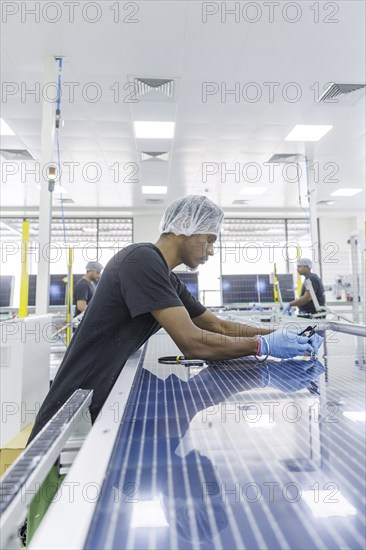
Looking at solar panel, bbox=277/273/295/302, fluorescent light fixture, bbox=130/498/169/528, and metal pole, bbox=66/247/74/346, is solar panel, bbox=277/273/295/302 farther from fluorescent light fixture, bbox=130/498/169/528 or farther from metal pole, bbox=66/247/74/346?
fluorescent light fixture, bbox=130/498/169/528

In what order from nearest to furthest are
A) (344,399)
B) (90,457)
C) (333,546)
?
(333,546), (90,457), (344,399)

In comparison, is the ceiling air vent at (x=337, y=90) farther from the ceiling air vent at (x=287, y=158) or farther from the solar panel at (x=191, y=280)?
the solar panel at (x=191, y=280)

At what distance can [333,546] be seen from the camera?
1.20ft

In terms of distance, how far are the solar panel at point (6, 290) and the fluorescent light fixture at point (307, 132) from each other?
4.67 metres

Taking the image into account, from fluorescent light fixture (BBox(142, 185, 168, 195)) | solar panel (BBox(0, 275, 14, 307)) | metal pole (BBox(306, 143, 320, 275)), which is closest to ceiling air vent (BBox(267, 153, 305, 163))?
metal pole (BBox(306, 143, 320, 275))

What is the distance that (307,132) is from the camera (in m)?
5.13

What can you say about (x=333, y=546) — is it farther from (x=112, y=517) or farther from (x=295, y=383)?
(x=295, y=383)

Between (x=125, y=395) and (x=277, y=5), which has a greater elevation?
(x=277, y=5)

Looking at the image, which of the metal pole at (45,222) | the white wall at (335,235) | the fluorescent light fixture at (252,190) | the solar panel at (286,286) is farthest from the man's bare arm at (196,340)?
the white wall at (335,235)

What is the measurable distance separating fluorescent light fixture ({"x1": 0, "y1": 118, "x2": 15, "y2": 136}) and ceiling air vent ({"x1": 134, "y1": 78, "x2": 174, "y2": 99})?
6.39ft

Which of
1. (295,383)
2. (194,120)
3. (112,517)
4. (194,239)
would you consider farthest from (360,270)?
(112,517)

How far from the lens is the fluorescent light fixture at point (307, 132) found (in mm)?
4961

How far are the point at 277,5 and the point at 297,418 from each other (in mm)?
3297

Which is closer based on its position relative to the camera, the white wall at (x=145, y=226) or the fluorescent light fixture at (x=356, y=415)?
the fluorescent light fixture at (x=356, y=415)
